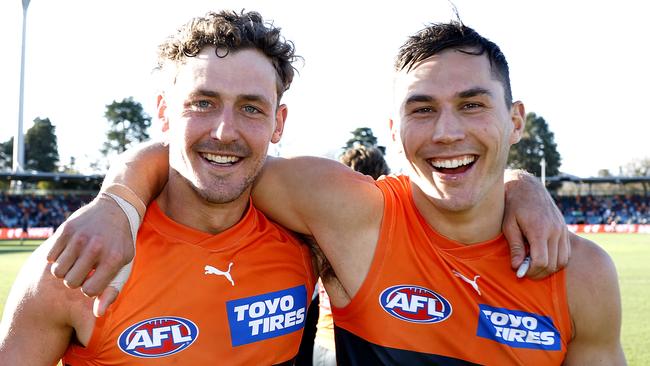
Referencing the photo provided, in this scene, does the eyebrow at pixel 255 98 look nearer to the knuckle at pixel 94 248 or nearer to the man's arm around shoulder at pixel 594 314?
the knuckle at pixel 94 248

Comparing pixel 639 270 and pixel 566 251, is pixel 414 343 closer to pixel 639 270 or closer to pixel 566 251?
pixel 566 251

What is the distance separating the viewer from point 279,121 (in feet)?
11.1

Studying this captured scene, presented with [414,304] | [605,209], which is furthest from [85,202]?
[414,304]

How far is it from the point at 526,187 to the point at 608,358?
3.27 feet

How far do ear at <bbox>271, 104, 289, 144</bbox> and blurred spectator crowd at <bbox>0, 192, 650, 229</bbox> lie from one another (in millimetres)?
43646

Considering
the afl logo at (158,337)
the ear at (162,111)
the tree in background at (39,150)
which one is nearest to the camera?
the afl logo at (158,337)

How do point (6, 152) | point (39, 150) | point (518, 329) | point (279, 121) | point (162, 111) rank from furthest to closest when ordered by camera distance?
point (6, 152) → point (39, 150) → point (279, 121) → point (162, 111) → point (518, 329)

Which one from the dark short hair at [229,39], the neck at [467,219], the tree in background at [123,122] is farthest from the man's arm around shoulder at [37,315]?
the tree in background at [123,122]

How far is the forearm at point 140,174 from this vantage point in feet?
9.57

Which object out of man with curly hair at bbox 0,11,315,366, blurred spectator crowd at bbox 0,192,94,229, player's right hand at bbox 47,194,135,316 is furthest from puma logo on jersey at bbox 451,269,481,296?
blurred spectator crowd at bbox 0,192,94,229

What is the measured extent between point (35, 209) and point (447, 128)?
53.9m

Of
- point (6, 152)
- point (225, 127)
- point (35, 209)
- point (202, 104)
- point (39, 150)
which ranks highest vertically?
point (202, 104)

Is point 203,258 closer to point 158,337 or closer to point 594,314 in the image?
point 158,337

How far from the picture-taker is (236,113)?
2980 mm
